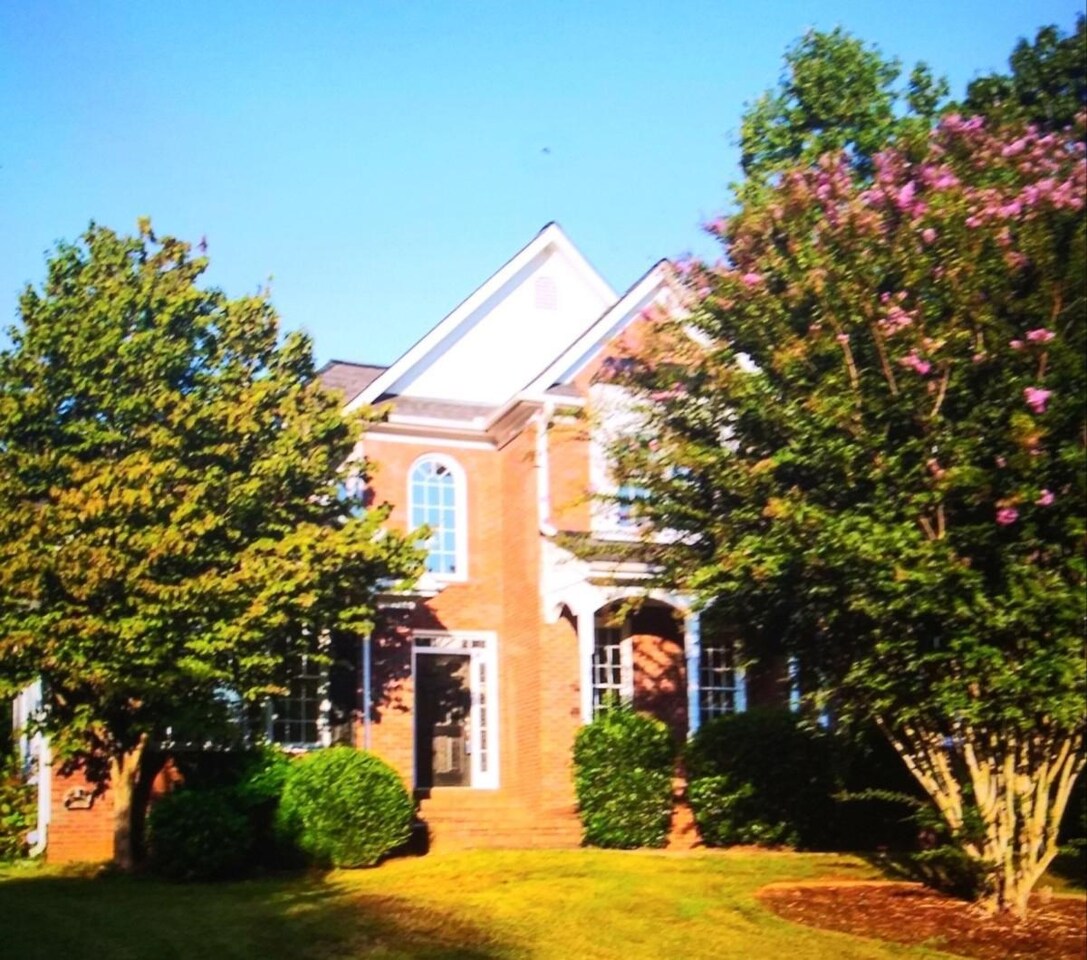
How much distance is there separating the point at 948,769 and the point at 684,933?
284 cm

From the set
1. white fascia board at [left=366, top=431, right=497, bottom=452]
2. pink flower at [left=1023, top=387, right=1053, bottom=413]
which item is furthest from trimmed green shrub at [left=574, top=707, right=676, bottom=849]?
pink flower at [left=1023, top=387, right=1053, bottom=413]

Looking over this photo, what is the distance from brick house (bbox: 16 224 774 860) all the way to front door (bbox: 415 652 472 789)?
2cm

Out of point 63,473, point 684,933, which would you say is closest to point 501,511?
Answer: point 63,473

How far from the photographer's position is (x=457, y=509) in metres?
21.8

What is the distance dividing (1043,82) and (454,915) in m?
13.9

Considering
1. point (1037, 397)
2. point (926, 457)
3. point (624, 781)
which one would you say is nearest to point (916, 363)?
point (926, 457)

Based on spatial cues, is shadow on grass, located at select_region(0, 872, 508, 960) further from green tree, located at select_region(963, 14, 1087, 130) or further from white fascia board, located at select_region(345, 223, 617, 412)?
green tree, located at select_region(963, 14, 1087, 130)

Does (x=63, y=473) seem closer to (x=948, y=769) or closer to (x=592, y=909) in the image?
(x=592, y=909)

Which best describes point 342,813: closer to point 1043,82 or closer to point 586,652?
point 586,652

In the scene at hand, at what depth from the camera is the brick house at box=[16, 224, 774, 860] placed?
64.8 feet

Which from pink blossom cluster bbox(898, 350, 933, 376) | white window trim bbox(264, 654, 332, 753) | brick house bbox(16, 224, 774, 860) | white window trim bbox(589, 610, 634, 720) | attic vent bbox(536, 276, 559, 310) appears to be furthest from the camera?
attic vent bbox(536, 276, 559, 310)

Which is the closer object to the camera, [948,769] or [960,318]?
[960,318]

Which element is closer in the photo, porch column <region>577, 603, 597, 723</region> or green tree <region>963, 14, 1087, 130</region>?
green tree <region>963, 14, 1087, 130</region>

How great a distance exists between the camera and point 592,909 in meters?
12.0
